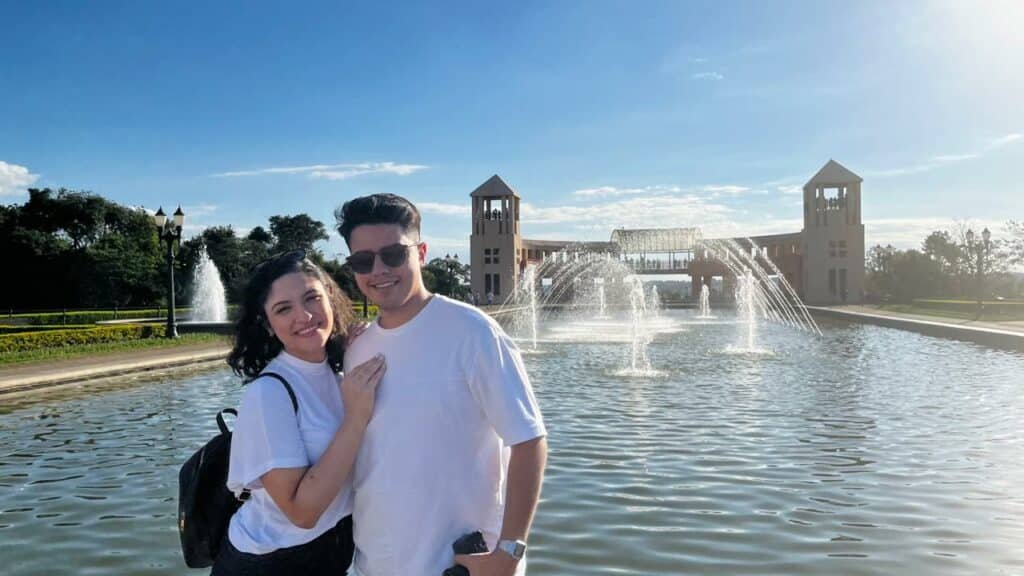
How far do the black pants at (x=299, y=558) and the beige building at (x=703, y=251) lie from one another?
196 ft

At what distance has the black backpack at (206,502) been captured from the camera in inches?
100

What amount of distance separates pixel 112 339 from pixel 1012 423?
20.4 meters

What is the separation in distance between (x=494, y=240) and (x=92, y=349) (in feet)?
168

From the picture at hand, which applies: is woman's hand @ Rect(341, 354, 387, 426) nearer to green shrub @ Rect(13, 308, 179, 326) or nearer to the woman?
the woman

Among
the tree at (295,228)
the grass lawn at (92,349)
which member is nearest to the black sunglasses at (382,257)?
the grass lawn at (92,349)

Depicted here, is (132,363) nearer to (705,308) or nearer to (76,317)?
(76,317)

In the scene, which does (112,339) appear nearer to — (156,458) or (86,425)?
(86,425)

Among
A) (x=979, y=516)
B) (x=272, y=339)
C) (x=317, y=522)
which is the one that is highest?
(x=272, y=339)

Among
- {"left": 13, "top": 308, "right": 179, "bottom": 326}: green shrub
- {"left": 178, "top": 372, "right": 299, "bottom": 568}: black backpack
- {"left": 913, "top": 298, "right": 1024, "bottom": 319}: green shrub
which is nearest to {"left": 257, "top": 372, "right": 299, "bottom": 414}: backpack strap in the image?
{"left": 178, "top": 372, "right": 299, "bottom": 568}: black backpack

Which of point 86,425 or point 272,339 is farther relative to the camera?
point 86,425

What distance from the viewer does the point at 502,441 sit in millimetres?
2467

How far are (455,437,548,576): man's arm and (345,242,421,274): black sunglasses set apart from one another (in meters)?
0.71

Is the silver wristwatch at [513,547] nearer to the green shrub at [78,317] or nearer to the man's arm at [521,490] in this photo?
the man's arm at [521,490]

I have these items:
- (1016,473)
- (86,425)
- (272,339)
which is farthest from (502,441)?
(86,425)
